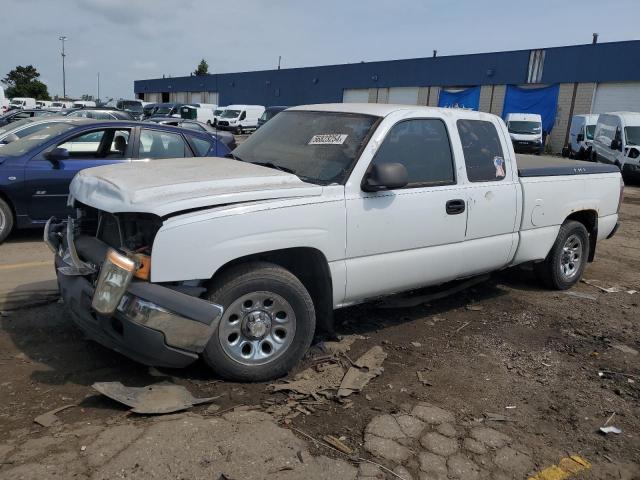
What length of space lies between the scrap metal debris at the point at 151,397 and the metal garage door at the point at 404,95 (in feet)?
119

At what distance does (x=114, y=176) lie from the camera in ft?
12.8

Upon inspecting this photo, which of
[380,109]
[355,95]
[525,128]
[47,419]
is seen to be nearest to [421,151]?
[380,109]

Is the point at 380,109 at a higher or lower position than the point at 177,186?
higher

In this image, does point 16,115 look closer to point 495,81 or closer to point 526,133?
point 526,133

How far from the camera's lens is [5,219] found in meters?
6.95

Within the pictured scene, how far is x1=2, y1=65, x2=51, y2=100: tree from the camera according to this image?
2751 inches

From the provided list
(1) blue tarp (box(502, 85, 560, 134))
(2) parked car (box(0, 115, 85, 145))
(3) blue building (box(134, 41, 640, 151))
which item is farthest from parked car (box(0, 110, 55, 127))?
(1) blue tarp (box(502, 85, 560, 134))

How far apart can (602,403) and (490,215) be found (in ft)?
5.94

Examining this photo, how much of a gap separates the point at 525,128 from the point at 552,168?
2257 centimetres

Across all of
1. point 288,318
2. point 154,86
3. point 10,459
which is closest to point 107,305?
point 10,459

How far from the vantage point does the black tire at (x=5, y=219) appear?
6941 millimetres

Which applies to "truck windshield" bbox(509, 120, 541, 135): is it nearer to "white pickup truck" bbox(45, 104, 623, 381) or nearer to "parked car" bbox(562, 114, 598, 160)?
"parked car" bbox(562, 114, 598, 160)

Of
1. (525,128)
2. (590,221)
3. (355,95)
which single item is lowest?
(590,221)

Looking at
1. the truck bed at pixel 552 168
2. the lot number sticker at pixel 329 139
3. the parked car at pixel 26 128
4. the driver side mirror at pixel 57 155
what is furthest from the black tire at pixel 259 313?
the parked car at pixel 26 128
